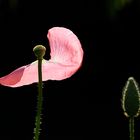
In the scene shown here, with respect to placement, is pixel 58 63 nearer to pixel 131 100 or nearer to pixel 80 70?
pixel 131 100

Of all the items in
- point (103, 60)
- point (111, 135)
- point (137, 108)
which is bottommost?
point (137, 108)

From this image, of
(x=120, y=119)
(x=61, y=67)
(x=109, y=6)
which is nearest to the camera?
(x=61, y=67)

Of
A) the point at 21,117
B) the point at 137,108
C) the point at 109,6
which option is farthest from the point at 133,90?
the point at 21,117

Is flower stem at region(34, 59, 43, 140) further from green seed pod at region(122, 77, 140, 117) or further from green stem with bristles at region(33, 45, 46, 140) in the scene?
green seed pod at region(122, 77, 140, 117)

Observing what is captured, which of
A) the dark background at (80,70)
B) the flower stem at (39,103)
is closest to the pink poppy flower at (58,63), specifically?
the flower stem at (39,103)

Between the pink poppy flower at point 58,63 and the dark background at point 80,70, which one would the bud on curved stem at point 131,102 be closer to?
the pink poppy flower at point 58,63

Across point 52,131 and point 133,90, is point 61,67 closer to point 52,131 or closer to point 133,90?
point 133,90

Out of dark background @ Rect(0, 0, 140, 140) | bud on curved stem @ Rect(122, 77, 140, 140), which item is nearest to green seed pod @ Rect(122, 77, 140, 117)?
bud on curved stem @ Rect(122, 77, 140, 140)
